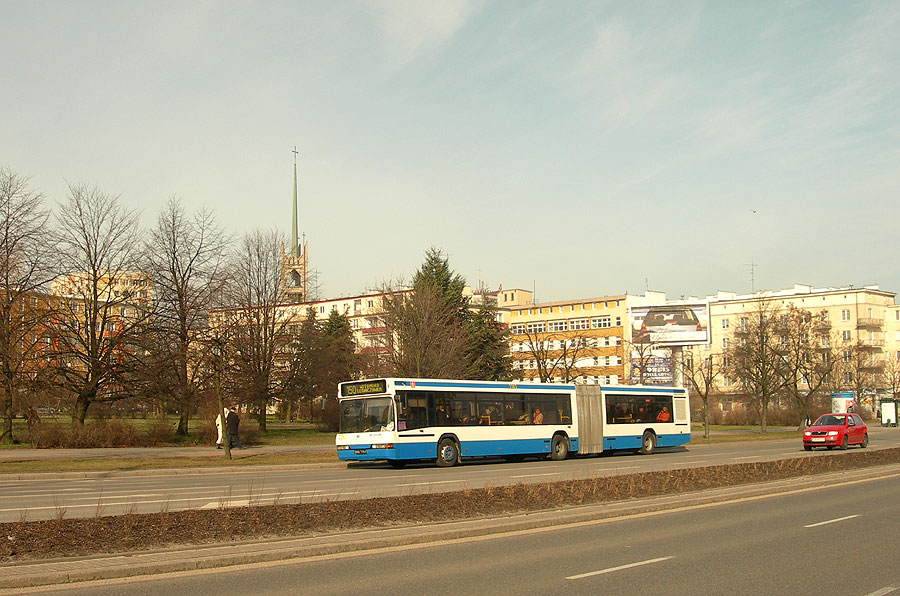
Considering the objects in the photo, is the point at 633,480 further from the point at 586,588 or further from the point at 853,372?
the point at 853,372

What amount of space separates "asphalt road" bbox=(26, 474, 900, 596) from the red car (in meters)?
23.4

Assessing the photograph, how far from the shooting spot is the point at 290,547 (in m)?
10.0

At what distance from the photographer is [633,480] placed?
726 inches

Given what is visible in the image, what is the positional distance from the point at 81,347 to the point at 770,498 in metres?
34.3

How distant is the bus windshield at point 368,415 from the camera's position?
27.4 metres

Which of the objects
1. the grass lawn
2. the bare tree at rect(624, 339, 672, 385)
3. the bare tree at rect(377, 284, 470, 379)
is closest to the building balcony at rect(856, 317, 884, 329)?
the bare tree at rect(624, 339, 672, 385)

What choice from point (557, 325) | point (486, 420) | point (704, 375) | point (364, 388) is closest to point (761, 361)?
point (704, 375)

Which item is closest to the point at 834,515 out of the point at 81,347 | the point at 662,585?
the point at 662,585

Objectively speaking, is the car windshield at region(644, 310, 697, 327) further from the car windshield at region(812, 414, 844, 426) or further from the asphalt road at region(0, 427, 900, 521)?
the asphalt road at region(0, 427, 900, 521)

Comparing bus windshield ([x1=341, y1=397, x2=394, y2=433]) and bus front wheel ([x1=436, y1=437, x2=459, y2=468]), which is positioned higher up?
bus windshield ([x1=341, y1=397, x2=394, y2=433])

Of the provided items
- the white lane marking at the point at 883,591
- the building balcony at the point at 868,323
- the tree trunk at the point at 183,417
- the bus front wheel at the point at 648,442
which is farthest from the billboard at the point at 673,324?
the white lane marking at the point at 883,591

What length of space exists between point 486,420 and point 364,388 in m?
4.58

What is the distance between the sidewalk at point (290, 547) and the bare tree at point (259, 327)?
113 ft

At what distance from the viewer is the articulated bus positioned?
27547mm
